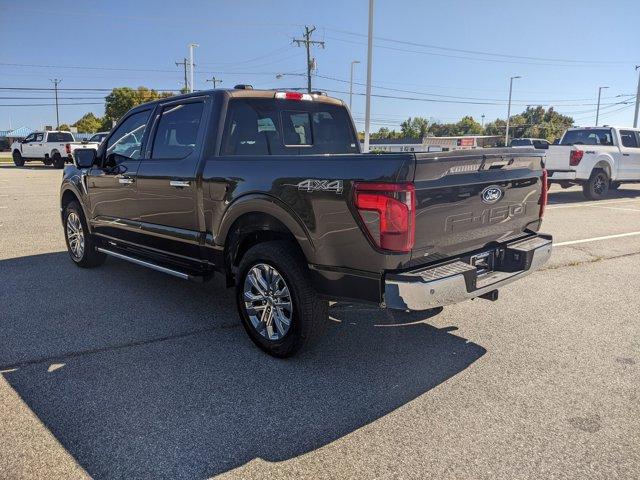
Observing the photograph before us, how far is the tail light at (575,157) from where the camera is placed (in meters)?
13.5

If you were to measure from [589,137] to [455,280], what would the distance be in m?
13.8

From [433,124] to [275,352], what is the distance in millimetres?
124050

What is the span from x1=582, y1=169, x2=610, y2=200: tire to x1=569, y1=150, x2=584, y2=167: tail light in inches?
25.5

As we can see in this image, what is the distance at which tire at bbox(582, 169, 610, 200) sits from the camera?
1383 cm

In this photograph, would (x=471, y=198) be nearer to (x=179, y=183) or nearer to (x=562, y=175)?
(x=179, y=183)

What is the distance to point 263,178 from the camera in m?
3.62

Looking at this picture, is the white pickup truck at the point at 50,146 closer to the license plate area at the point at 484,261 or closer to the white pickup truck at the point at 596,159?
the white pickup truck at the point at 596,159

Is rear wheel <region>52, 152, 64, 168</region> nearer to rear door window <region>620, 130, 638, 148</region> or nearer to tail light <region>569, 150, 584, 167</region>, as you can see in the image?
tail light <region>569, 150, 584, 167</region>

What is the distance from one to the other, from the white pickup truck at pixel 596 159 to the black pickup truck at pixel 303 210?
33.9 ft

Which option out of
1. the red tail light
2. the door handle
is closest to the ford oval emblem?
the red tail light

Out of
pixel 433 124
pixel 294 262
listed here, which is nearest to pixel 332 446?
pixel 294 262

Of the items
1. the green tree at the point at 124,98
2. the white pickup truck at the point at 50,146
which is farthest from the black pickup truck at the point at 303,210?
the green tree at the point at 124,98

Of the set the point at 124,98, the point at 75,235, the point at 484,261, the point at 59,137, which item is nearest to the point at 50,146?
the point at 59,137

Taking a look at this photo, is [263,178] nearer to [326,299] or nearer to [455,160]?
[326,299]
